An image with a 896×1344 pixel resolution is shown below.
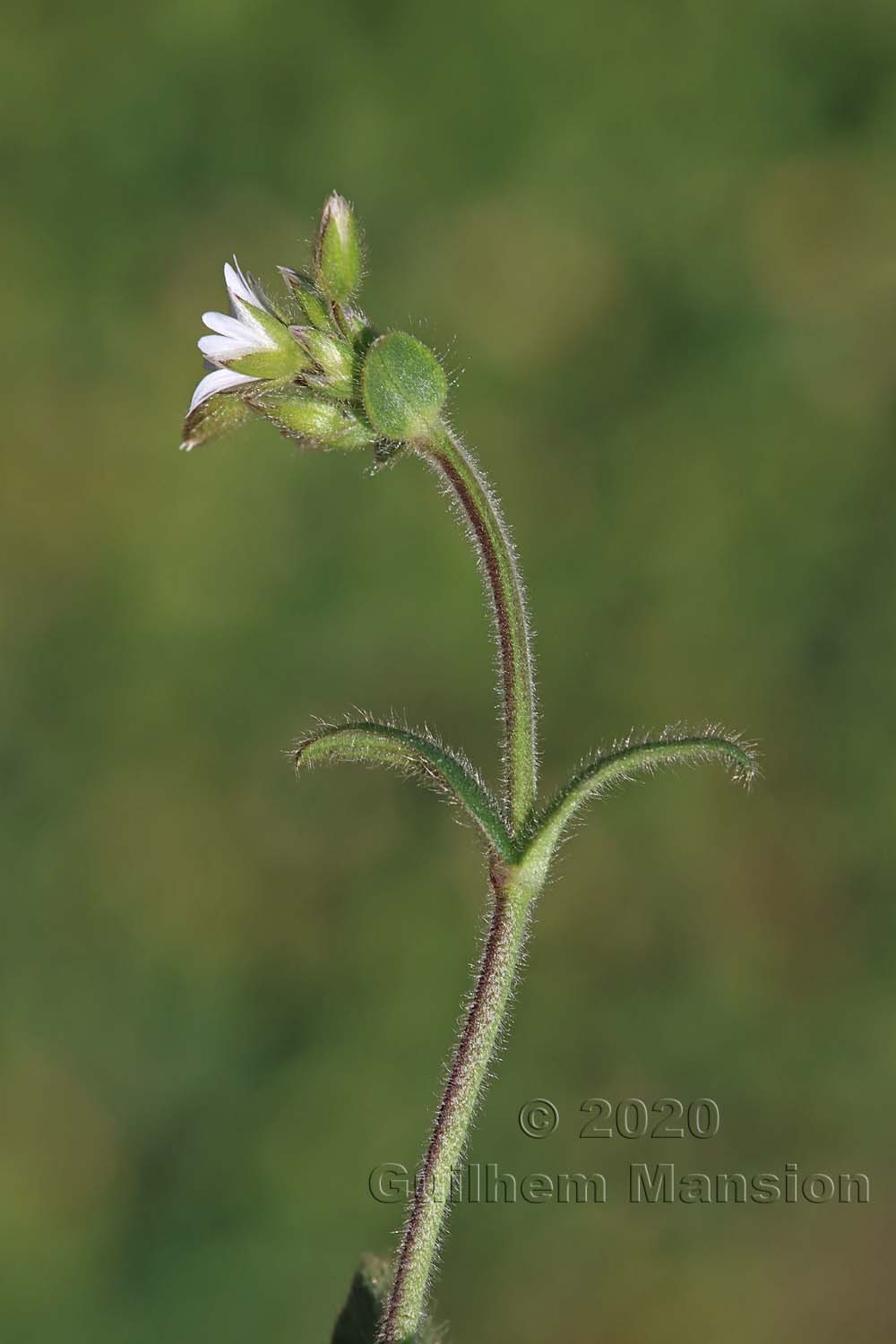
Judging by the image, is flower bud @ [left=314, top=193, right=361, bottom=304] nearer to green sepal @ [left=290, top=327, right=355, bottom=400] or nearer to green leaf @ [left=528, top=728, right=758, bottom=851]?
green sepal @ [left=290, top=327, right=355, bottom=400]

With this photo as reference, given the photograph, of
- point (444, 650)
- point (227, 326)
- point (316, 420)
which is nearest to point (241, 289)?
point (227, 326)

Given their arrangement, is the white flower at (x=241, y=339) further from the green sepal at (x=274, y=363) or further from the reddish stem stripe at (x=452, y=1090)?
the reddish stem stripe at (x=452, y=1090)

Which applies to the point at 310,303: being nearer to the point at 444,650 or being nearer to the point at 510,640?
the point at 510,640

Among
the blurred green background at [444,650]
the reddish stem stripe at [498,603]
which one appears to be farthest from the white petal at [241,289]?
the blurred green background at [444,650]

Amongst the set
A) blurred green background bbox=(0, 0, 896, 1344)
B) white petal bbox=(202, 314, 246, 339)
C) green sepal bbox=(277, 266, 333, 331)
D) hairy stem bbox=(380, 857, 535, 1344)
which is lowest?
hairy stem bbox=(380, 857, 535, 1344)

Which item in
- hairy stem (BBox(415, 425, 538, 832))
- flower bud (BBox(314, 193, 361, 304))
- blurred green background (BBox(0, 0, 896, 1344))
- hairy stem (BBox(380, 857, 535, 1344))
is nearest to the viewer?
hairy stem (BBox(380, 857, 535, 1344))

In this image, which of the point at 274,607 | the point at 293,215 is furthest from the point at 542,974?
the point at 293,215

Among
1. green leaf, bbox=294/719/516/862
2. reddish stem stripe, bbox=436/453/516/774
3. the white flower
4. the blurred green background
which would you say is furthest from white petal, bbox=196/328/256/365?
the blurred green background
